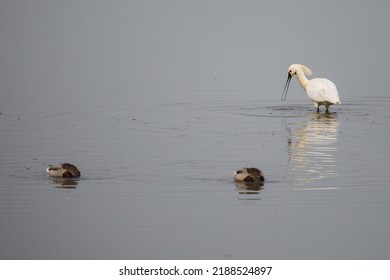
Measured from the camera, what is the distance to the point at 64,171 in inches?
579

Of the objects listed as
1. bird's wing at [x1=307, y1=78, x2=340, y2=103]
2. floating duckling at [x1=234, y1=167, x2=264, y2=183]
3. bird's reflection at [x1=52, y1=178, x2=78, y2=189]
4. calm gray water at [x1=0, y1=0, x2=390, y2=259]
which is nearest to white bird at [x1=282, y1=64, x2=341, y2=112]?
bird's wing at [x1=307, y1=78, x2=340, y2=103]

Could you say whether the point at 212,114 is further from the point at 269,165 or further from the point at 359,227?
the point at 359,227

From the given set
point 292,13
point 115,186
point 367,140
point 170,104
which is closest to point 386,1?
point 292,13

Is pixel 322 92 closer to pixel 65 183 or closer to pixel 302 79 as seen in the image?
pixel 302 79

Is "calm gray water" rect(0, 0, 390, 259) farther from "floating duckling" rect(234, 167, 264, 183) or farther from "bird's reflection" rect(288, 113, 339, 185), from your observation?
"floating duckling" rect(234, 167, 264, 183)

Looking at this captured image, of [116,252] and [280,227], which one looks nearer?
[116,252]

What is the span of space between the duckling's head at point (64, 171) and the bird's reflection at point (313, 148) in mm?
2762

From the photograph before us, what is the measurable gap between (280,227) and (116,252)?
76.3 inches

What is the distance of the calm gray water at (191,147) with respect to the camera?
12367 mm

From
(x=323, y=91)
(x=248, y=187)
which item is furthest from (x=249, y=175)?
(x=323, y=91)

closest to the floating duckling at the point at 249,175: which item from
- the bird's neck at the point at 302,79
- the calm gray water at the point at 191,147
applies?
the calm gray water at the point at 191,147

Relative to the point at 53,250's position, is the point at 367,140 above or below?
above

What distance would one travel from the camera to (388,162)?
16312mm

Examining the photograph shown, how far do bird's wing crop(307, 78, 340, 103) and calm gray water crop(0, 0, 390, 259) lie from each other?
1.21ft
